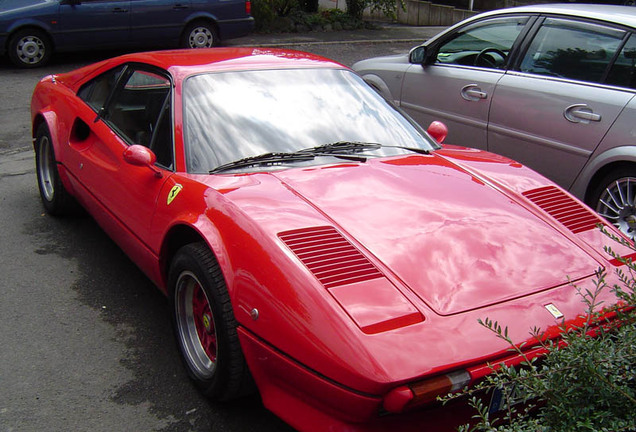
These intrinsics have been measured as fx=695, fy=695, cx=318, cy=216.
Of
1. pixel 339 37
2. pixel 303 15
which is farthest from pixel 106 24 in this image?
pixel 303 15

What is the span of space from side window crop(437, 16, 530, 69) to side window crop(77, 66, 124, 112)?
2.89 meters

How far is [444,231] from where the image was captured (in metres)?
3.00

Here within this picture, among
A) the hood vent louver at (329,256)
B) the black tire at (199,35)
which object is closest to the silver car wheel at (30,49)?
the black tire at (199,35)

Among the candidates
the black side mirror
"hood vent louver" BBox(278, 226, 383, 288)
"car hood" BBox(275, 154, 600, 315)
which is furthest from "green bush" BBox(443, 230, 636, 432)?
the black side mirror

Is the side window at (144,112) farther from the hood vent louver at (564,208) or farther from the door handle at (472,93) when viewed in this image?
the door handle at (472,93)

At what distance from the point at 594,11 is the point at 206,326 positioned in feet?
12.3

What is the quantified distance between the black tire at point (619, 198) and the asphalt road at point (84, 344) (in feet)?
9.13

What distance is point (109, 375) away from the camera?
3.42 meters

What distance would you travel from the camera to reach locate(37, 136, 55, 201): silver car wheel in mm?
5289

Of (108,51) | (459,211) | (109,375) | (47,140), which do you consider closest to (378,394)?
(459,211)

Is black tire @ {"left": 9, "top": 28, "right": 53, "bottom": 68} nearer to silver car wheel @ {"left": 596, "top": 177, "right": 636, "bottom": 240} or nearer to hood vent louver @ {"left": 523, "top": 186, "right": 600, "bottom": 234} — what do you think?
silver car wheel @ {"left": 596, "top": 177, "right": 636, "bottom": 240}

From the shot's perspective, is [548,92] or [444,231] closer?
[444,231]

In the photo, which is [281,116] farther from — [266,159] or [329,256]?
[329,256]

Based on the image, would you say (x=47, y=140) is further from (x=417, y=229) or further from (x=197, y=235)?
(x=417, y=229)
